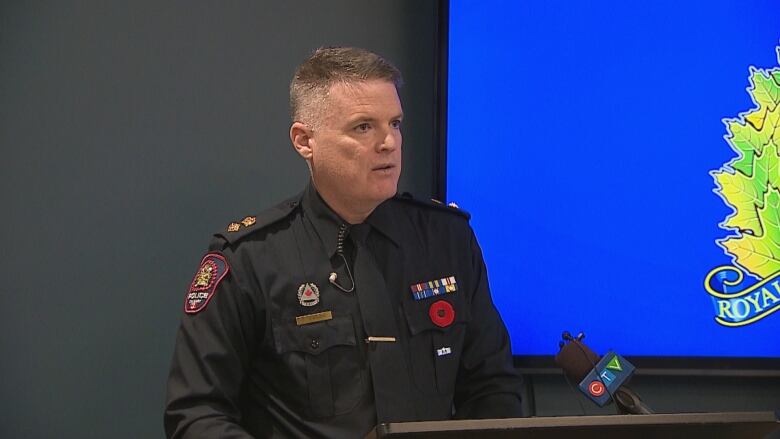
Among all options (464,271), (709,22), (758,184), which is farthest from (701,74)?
(464,271)

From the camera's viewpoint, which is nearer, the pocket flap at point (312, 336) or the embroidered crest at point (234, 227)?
the pocket flap at point (312, 336)

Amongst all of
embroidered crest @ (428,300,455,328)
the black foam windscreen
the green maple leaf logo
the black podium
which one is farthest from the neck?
the green maple leaf logo

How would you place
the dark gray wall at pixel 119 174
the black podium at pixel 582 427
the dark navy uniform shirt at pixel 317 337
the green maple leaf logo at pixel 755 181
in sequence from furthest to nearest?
Answer: 1. the green maple leaf logo at pixel 755 181
2. the dark gray wall at pixel 119 174
3. the dark navy uniform shirt at pixel 317 337
4. the black podium at pixel 582 427

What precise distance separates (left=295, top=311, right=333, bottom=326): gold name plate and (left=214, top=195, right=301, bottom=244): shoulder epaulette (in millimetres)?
238

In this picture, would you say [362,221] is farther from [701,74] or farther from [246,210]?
[701,74]

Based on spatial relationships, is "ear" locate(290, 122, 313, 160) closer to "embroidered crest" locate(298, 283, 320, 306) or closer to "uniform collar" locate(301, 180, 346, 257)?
"uniform collar" locate(301, 180, 346, 257)

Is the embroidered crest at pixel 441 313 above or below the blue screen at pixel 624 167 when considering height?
below

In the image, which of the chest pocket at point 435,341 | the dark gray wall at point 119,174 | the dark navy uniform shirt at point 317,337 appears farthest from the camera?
the dark gray wall at point 119,174

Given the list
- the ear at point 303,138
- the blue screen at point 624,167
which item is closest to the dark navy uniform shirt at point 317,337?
the ear at point 303,138

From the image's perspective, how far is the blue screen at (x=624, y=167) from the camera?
2.61 m

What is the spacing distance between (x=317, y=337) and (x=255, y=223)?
32cm

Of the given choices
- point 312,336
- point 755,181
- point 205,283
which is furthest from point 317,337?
point 755,181

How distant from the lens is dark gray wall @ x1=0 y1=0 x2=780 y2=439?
2510mm

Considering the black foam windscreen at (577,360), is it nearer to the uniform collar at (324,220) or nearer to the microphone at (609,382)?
the microphone at (609,382)
